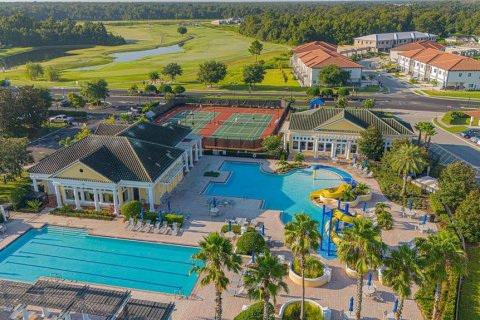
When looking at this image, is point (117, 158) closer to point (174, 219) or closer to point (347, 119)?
point (174, 219)

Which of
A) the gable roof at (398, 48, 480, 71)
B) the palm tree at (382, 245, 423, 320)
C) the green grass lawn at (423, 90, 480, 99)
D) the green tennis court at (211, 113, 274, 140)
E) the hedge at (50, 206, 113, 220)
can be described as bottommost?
the hedge at (50, 206, 113, 220)

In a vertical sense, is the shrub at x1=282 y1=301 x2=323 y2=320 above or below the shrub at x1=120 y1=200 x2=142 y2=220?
below

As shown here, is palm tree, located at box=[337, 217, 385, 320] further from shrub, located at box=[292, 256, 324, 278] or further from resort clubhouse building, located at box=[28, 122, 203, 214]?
resort clubhouse building, located at box=[28, 122, 203, 214]

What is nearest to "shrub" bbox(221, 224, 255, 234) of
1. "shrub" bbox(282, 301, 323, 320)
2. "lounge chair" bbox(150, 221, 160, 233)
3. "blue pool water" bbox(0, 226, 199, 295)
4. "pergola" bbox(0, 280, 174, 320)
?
"blue pool water" bbox(0, 226, 199, 295)

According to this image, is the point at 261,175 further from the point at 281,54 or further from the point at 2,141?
the point at 281,54

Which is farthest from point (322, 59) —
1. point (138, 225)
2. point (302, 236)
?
point (302, 236)

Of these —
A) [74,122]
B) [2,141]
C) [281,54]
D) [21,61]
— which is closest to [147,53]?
[21,61]
